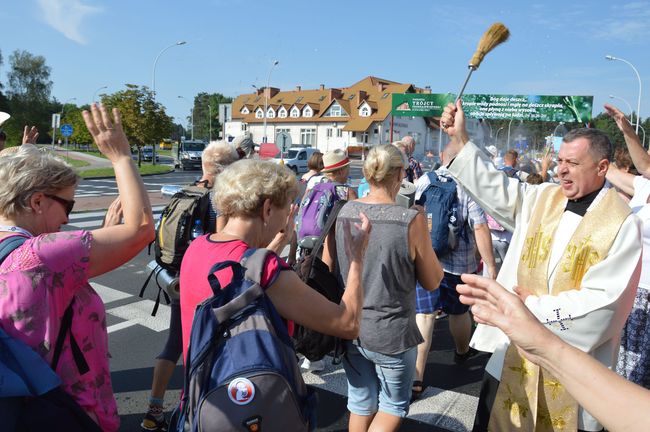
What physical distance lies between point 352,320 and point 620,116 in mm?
2429

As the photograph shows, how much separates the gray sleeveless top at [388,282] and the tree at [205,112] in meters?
96.1

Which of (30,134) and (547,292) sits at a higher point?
(30,134)

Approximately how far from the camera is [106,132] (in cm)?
177

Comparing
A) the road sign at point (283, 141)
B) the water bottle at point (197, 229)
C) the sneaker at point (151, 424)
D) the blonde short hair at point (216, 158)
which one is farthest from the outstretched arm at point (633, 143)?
the road sign at point (283, 141)

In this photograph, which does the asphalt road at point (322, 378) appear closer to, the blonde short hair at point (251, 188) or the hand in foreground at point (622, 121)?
the blonde short hair at point (251, 188)

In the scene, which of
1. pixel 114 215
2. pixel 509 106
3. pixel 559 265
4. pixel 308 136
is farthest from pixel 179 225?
pixel 308 136

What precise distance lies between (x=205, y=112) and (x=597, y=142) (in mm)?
110009

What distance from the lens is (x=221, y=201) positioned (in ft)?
6.04

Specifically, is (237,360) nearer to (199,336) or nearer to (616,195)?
(199,336)

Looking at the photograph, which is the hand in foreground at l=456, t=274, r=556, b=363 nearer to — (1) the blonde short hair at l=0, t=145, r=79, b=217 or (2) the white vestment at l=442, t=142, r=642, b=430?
(2) the white vestment at l=442, t=142, r=642, b=430

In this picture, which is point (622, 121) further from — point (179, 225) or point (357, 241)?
point (179, 225)

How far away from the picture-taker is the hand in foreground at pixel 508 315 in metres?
1.21

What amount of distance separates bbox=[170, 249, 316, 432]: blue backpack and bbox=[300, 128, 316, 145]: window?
6315 centimetres

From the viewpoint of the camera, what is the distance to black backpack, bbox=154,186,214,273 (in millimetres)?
3180
